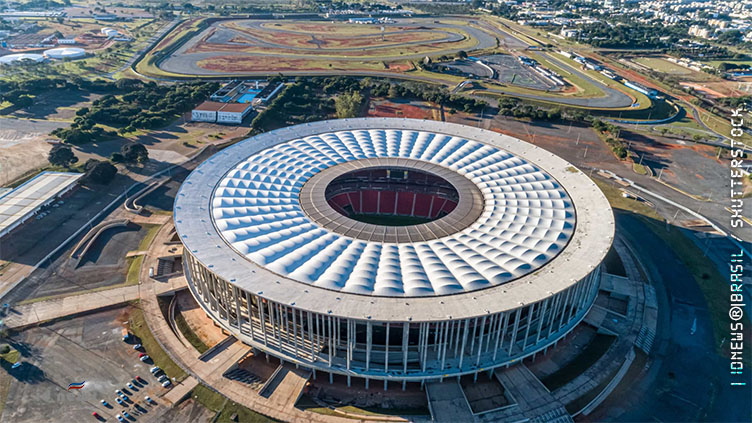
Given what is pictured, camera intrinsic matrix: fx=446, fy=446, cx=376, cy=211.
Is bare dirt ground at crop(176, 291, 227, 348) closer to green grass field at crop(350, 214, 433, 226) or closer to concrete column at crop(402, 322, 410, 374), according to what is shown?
concrete column at crop(402, 322, 410, 374)

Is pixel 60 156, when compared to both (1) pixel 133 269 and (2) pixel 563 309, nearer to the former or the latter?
(1) pixel 133 269

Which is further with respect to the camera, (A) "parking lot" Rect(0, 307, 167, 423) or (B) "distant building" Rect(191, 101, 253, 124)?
(B) "distant building" Rect(191, 101, 253, 124)

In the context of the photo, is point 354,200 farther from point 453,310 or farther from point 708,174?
point 708,174

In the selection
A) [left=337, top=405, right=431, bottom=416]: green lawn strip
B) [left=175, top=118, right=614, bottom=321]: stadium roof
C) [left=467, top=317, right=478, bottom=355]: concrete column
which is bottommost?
[left=337, top=405, right=431, bottom=416]: green lawn strip

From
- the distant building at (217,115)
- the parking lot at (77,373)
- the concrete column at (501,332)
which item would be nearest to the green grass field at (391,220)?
the concrete column at (501,332)

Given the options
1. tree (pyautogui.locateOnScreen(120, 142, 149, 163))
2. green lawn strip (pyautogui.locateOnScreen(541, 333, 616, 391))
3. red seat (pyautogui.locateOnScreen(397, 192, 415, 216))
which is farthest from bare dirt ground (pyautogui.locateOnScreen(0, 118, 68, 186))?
green lawn strip (pyautogui.locateOnScreen(541, 333, 616, 391))

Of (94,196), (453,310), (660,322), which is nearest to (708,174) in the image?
(660,322)

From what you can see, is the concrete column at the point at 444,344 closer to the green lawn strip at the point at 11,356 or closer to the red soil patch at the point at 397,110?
the green lawn strip at the point at 11,356
